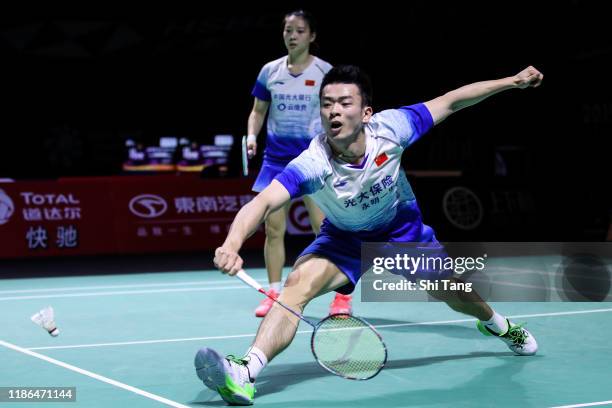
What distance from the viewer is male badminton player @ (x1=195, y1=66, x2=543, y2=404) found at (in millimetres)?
4125

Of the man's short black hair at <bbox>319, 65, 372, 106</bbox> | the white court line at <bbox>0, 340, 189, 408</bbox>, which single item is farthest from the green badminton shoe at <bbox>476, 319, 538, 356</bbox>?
the white court line at <bbox>0, 340, 189, 408</bbox>

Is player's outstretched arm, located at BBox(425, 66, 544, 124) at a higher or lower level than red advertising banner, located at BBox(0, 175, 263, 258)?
higher

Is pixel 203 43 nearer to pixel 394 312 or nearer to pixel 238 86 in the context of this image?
pixel 238 86

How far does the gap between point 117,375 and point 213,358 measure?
925mm

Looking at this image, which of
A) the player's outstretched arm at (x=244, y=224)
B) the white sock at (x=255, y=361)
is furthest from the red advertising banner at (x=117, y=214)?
the player's outstretched arm at (x=244, y=224)

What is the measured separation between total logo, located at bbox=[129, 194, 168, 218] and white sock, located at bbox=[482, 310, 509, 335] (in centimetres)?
649

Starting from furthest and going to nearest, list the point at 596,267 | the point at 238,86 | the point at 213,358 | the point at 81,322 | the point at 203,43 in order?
1. the point at 238,86
2. the point at 203,43
3. the point at 596,267
4. the point at 81,322
5. the point at 213,358

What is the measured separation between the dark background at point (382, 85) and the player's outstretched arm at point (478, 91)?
23.0 feet

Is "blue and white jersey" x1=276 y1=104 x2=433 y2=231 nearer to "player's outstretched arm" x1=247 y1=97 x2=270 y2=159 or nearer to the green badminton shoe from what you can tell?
the green badminton shoe

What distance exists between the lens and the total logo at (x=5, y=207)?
34.4ft

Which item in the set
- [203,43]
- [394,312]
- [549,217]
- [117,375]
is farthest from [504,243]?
[203,43]

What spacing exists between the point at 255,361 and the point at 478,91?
159 centimetres

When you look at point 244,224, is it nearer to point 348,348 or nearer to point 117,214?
point 348,348

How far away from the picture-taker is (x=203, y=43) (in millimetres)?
21141
